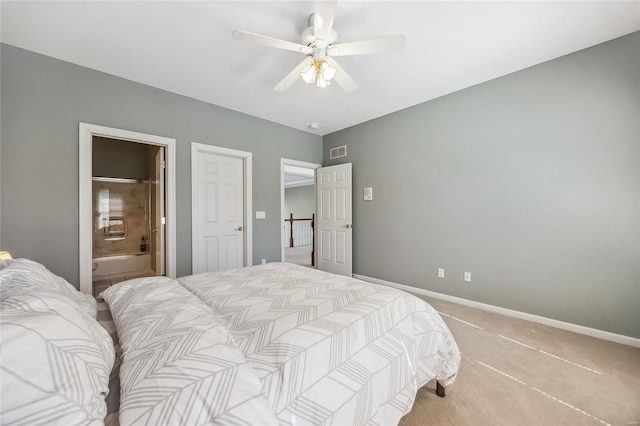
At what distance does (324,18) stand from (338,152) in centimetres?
288

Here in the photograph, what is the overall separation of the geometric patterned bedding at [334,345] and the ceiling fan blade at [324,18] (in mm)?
1794

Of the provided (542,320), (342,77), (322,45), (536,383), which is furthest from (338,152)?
(536,383)

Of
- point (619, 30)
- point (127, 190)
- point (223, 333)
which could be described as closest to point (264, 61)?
point (223, 333)

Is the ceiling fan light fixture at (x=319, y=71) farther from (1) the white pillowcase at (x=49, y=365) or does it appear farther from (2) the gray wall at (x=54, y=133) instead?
(1) the white pillowcase at (x=49, y=365)

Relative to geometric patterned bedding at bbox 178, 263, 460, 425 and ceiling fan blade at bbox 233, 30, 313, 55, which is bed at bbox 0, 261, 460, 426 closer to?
geometric patterned bedding at bbox 178, 263, 460, 425

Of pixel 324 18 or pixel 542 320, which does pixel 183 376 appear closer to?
pixel 324 18

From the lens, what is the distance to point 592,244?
2.27 meters

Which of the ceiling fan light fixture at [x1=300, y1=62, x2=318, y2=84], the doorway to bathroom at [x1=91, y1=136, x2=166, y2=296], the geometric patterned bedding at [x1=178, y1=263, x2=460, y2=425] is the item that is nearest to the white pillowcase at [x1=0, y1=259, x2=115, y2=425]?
the geometric patterned bedding at [x1=178, y1=263, x2=460, y2=425]

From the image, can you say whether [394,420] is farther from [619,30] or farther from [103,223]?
[103,223]

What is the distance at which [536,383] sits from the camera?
1668 millimetres

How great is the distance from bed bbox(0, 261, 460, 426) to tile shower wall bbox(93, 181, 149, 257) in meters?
3.95

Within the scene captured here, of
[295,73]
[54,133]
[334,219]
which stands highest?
[295,73]

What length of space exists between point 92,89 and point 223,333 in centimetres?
309

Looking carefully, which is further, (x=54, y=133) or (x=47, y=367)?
(x=54, y=133)
